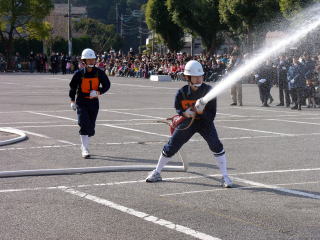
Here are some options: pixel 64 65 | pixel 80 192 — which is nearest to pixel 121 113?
pixel 80 192

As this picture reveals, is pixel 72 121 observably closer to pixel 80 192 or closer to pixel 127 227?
pixel 80 192

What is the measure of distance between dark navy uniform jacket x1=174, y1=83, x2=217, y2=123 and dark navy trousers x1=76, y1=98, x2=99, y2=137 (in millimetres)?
3466

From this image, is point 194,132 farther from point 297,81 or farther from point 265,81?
point 265,81

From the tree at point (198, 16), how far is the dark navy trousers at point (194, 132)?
50856 mm

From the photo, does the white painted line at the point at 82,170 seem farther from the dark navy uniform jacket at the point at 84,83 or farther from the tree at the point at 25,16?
the tree at the point at 25,16

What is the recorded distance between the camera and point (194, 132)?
386 inches

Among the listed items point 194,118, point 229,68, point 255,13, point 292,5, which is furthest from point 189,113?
point 255,13

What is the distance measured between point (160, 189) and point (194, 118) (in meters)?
1.14

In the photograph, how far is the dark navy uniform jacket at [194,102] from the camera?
9.65m

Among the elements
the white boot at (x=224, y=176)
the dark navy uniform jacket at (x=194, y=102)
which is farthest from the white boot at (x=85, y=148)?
the white boot at (x=224, y=176)

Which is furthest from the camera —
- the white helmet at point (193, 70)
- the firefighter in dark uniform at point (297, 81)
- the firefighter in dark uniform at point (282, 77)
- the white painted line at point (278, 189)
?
the firefighter in dark uniform at point (282, 77)

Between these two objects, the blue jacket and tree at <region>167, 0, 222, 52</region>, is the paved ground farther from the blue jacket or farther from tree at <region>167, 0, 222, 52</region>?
tree at <region>167, 0, 222, 52</region>

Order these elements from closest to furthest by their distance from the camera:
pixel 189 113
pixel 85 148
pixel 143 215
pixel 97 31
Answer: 1. pixel 143 215
2. pixel 189 113
3. pixel 85 148
4. pixel 97 31

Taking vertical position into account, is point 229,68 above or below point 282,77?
above
